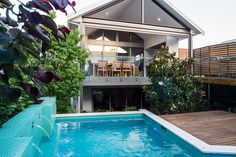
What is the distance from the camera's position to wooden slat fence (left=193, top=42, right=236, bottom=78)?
11.6 metres

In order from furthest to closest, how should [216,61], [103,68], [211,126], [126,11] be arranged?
1. [126,11]
2. [103,68]
3. [216,61]
4. [211,126]

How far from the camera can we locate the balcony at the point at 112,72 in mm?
12883

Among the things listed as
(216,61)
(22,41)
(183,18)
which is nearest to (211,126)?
(216,61)

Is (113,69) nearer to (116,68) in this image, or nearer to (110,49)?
(116,68)

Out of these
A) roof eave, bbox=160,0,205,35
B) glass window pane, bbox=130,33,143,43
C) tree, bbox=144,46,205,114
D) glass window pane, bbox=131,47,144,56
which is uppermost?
roof eave, bbox=160,0,205,35

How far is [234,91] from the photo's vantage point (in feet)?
39.9

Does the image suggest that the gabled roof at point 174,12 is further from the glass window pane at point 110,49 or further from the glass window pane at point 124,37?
the glass window pane at point 110,49

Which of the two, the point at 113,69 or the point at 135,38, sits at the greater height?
the point at 135,38

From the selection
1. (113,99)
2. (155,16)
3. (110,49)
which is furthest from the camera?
(110,49)

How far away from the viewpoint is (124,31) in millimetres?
14289

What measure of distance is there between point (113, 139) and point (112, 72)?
581 cm

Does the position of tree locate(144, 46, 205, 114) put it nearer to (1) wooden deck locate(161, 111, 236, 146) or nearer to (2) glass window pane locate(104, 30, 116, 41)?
(1) wooden deck locate(161, 111, 236, 146)

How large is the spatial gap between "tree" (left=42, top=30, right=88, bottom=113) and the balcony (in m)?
1.43

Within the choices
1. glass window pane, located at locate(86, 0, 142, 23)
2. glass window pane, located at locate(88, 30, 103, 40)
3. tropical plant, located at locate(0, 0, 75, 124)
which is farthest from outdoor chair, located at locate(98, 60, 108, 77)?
tropical plant, located at locate(0, 0, 75, 124)
